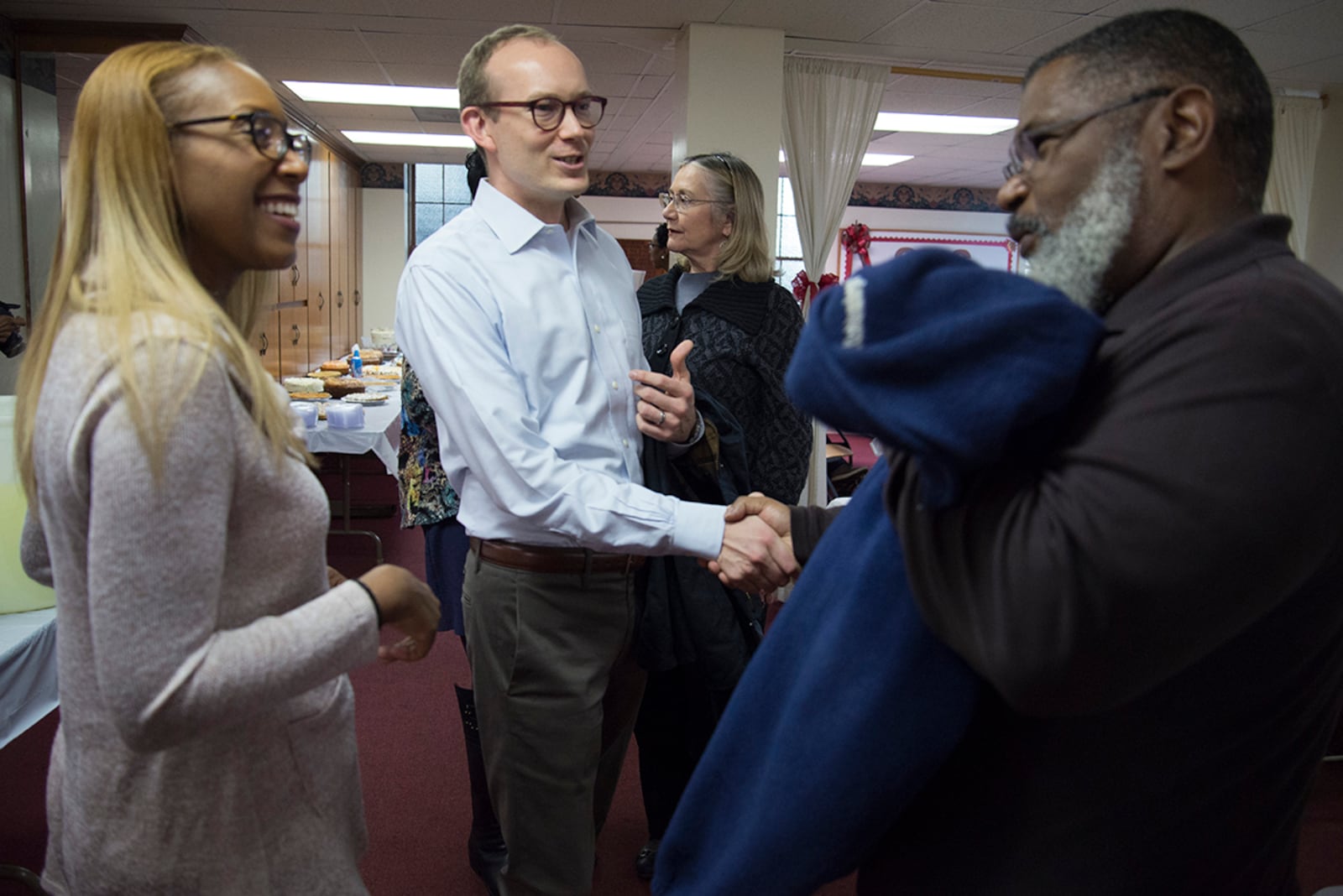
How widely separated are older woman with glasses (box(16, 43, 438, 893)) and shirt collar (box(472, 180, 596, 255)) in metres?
0.61

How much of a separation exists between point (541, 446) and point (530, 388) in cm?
12

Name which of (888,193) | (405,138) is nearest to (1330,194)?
(888,193)

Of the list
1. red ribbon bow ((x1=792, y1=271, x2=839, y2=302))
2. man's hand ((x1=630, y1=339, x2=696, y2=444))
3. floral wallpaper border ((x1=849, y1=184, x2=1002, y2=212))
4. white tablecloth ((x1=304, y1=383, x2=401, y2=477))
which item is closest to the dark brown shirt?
man's hand ((x1=630, y1=339, x2=696, y2=444))

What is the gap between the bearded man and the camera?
624 mm

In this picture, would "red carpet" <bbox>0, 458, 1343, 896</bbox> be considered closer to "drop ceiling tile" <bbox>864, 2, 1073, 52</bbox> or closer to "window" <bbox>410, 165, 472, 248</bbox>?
"drop ceiling tile" <bbox>864, 2, 1073, 52</bbox>

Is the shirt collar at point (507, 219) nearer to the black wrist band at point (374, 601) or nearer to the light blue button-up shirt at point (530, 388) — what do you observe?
the light blue button-up shirt at point (530, 388)

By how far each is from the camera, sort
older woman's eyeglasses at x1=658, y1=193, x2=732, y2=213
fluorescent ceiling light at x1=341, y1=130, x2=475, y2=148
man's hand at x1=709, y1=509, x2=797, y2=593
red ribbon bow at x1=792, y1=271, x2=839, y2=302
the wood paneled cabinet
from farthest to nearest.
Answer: fluorescent ceiling light at x1=341, y1=130, x2=475, y2=148, the wood paneled cabinet, red ribbon bow at x1=792, y1=271, x2=839, y2=302, older woman's eyeglasses at x1=658, y1=193, x2=732, y2=213, man's hand at x1=709, y1=509, x2=797, y2=593

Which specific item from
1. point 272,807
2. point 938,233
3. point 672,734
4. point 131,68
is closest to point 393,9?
point 672,734

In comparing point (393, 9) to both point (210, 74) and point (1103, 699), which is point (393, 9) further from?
point (1103, 699)

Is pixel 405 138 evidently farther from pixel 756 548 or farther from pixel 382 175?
pixel 756 548

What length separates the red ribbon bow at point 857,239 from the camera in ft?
37.9

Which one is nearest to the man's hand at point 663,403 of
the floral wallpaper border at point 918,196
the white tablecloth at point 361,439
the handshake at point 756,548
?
the handshake at point 756,548

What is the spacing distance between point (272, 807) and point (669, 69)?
5664mm

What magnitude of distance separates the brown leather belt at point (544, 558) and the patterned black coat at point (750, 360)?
841mm
